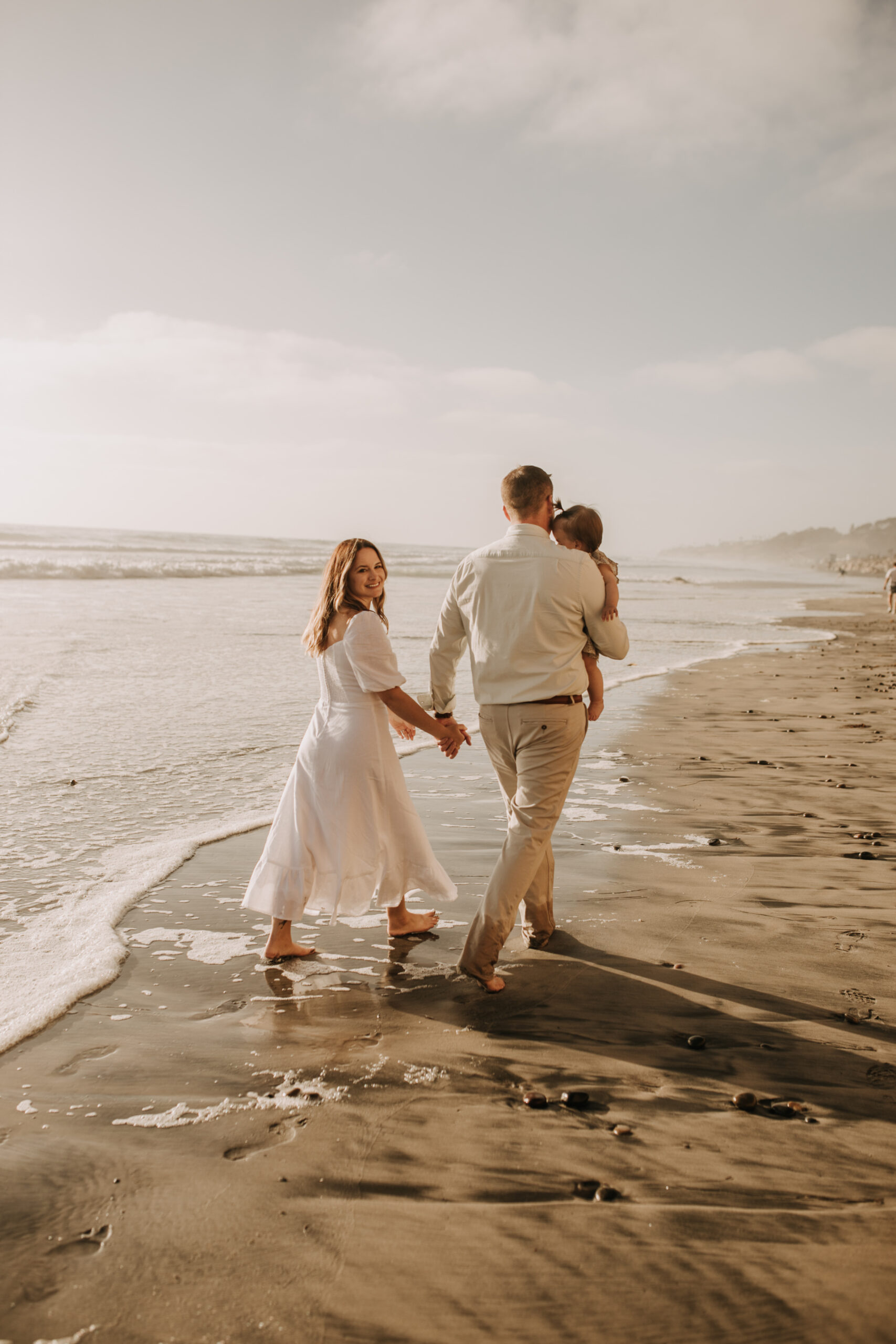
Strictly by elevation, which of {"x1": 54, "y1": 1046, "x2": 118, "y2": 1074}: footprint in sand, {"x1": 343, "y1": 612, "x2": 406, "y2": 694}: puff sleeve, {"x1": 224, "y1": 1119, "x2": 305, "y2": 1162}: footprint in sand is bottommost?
{"x1": 54, "y1": 1046, "x2": 118, "y2": 1074}: footprint in sand

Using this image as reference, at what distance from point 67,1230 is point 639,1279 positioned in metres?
1.40

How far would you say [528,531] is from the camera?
12.1ft

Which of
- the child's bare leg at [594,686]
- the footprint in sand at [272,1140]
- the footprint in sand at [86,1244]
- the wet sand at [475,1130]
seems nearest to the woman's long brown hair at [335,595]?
the child's bare leg at [594,686]

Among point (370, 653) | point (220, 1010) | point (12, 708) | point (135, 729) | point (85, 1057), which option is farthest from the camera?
point (12, 708)

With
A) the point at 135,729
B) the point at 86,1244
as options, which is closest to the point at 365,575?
the point at 86,1244

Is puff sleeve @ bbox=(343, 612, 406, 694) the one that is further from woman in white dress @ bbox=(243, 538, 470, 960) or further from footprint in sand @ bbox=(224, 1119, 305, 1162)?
footprint in sand @ bbox=(224, 1119, 305, 1162)

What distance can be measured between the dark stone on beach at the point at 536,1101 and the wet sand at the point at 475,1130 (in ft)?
0.06

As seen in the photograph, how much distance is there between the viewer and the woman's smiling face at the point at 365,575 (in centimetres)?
387

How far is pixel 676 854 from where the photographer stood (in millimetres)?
5164

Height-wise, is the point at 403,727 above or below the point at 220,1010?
above

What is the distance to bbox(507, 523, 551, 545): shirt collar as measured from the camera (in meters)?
3.68

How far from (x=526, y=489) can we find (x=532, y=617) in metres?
0.56

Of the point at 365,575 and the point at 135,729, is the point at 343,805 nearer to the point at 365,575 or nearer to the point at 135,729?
the point at 365,575

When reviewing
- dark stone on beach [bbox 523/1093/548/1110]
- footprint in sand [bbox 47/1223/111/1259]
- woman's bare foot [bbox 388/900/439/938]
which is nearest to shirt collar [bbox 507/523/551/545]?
woman's bare foot [bbox 388/900/439/938]
